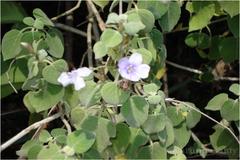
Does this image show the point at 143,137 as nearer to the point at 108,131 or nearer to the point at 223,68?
the point at 108,131

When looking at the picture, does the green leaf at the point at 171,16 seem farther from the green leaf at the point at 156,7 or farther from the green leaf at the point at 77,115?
the green leaf at the point at 77,115

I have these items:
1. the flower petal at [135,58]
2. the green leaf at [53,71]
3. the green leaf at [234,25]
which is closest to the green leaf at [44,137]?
the green leaf at [53,71]

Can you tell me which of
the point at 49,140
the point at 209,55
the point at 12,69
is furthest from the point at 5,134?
the point at 49,140

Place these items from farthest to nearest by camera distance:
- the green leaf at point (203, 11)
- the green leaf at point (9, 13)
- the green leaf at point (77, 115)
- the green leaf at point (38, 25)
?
the green leaf at point (9, 13)
the green leaf at point (203, 11)
the green leaf at point (38, 25)
the green leaf at point (77, 115)

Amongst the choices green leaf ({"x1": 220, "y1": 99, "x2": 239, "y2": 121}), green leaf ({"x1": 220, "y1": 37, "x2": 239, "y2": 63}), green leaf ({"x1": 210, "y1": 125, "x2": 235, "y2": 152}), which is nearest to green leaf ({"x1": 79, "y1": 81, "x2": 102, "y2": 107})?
green leaf ({"x1": 220, "y1": 99, "x2": 239, "y2": 121})

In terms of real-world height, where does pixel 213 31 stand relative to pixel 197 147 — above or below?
above

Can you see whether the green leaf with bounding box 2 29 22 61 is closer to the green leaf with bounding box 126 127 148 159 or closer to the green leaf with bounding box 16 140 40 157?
the green leaf with bounding box 16 140 40 157
